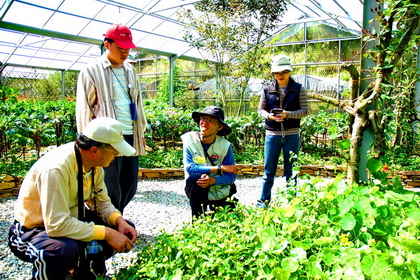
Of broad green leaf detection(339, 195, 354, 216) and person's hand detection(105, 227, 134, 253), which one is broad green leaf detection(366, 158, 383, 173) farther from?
person's hand detection(105, 227, 134, 253)

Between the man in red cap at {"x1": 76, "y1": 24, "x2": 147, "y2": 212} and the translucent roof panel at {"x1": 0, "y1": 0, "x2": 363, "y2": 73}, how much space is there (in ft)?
22.5

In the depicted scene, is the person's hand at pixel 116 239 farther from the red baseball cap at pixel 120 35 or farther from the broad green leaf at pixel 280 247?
the red baseball cap at pixel 120 35

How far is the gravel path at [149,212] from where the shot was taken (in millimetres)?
2277

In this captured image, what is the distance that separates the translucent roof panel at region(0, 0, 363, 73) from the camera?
934cm

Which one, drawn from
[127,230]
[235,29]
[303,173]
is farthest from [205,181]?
[235,29]

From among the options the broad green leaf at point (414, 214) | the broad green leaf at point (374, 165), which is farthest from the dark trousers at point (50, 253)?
the broad green leaf at point (374, 165)

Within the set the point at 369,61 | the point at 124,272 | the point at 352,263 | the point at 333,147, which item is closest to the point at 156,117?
the point at 333,147

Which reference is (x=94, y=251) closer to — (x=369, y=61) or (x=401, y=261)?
A: (x=401, y=261)

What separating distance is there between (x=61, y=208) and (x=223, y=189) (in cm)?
121

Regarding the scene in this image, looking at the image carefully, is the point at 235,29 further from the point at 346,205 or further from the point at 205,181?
the point at 346,205

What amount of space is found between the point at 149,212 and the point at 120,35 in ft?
6.35

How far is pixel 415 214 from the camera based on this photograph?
1701mm

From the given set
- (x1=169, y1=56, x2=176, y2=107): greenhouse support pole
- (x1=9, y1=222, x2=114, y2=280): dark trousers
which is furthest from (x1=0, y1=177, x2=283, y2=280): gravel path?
(x1=169, y1=56, x2=176, y2=107): greenhouse support pole

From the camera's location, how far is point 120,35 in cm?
231
